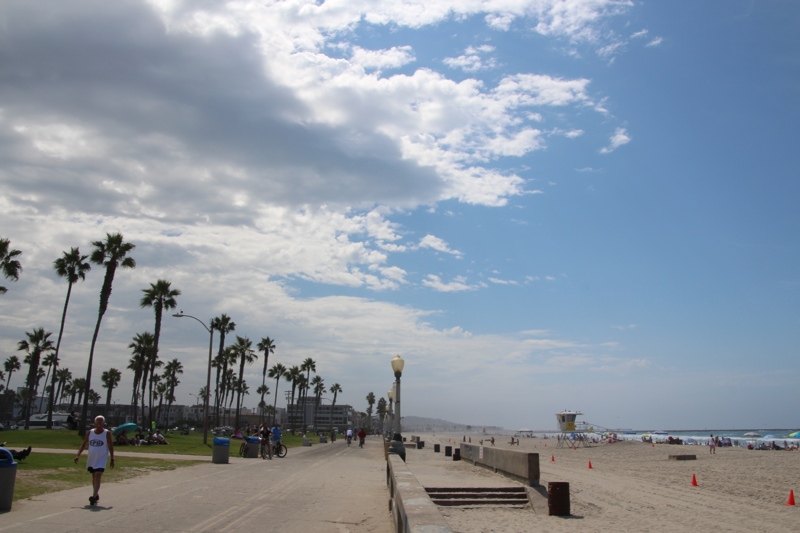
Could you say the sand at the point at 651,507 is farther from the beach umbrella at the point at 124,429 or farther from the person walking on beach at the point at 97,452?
the beach umbrella at the point at 124,429

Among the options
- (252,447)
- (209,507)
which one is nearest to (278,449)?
(252,447)

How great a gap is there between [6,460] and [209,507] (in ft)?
12.6

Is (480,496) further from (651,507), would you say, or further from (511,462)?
(651,507)

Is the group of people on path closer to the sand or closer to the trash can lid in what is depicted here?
the sand

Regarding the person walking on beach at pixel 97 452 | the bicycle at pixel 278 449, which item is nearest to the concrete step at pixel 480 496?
the person walking on beach at pixel 97 452

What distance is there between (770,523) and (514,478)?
7868mm

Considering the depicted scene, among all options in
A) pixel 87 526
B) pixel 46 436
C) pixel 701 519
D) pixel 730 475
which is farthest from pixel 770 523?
pixel 46 436

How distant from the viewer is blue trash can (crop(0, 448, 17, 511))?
10938mm

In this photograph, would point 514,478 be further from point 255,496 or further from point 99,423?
point 99,423

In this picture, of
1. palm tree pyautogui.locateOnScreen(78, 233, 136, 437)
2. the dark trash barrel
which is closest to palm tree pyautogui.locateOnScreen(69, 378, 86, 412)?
palm tree pyautogui.locateOnScreen(78, 233, 136, 437)

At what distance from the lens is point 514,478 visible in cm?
2098

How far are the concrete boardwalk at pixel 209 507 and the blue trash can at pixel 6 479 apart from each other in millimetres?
274

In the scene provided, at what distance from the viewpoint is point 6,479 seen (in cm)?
1099

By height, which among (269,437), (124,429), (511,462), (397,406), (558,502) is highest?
(397,406)
